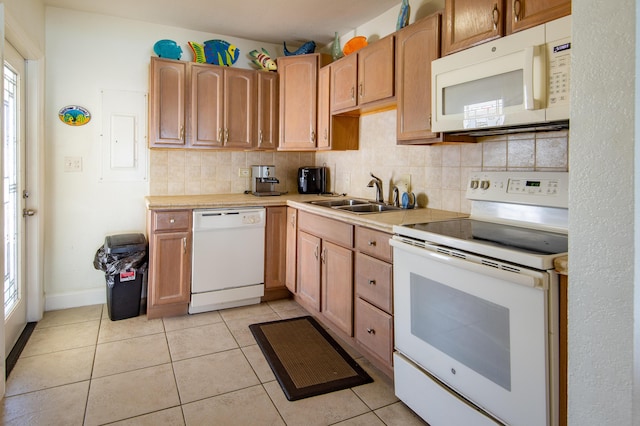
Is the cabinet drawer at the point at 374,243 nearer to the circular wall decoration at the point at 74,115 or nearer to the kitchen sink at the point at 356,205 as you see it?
the kitchen sink at the point at 356,205

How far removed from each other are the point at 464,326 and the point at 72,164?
3.17 meters

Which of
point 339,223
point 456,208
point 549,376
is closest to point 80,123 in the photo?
point 339,223

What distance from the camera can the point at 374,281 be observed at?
2221 millimetres

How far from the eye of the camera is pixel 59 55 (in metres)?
3.11

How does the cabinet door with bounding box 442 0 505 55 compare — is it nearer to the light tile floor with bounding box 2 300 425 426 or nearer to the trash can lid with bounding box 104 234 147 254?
the light tile floor with bounding box 2 300 425 426

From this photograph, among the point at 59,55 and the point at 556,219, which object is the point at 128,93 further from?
the point at 556,219

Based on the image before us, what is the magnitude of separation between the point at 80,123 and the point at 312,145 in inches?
74.8

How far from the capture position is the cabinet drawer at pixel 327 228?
2.49 m

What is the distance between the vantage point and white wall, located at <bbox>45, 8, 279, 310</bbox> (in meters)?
3.12

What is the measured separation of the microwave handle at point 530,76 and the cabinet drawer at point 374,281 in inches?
39.5

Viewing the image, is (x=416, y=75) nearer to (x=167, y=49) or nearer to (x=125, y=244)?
(x=167, y=49)

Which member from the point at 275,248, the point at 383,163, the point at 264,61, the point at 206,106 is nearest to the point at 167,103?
the point at 206,106

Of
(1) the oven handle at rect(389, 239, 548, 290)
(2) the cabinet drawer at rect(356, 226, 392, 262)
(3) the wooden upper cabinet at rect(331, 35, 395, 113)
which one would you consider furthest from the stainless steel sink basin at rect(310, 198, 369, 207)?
(1) the oven handle at rect(389, 239, 548, 290)

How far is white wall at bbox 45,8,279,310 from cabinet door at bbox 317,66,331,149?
1.39m
